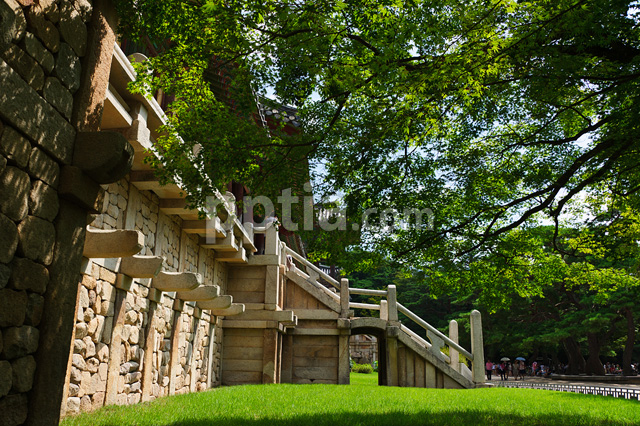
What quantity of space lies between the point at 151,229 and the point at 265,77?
13.3ft

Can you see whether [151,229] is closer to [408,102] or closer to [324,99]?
[324,99]

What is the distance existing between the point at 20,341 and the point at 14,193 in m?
1.10

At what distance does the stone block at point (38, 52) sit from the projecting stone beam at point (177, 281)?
5.08 metres

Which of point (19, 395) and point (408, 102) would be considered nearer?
point (19, 395)

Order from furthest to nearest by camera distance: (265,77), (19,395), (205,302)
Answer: (205,302) < (265,77) < (19,395)

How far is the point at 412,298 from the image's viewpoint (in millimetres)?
47031

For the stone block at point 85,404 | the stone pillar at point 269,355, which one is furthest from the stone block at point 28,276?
the stone pillar at point 269,355

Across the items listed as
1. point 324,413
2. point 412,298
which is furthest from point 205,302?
point 412,298

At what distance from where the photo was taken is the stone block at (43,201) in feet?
12.9

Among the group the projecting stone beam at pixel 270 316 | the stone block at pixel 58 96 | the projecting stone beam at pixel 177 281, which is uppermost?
the stone block at pixel 58 96

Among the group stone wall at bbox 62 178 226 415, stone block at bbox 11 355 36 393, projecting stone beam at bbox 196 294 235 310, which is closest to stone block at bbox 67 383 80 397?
stone wall at bbox 62 178 226 415

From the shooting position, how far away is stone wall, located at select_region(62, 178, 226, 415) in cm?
682

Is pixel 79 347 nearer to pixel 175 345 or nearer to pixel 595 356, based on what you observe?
pixel 175 345

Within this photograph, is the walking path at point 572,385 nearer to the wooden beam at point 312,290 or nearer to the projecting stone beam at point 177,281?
the wooden beam at point 312,290
